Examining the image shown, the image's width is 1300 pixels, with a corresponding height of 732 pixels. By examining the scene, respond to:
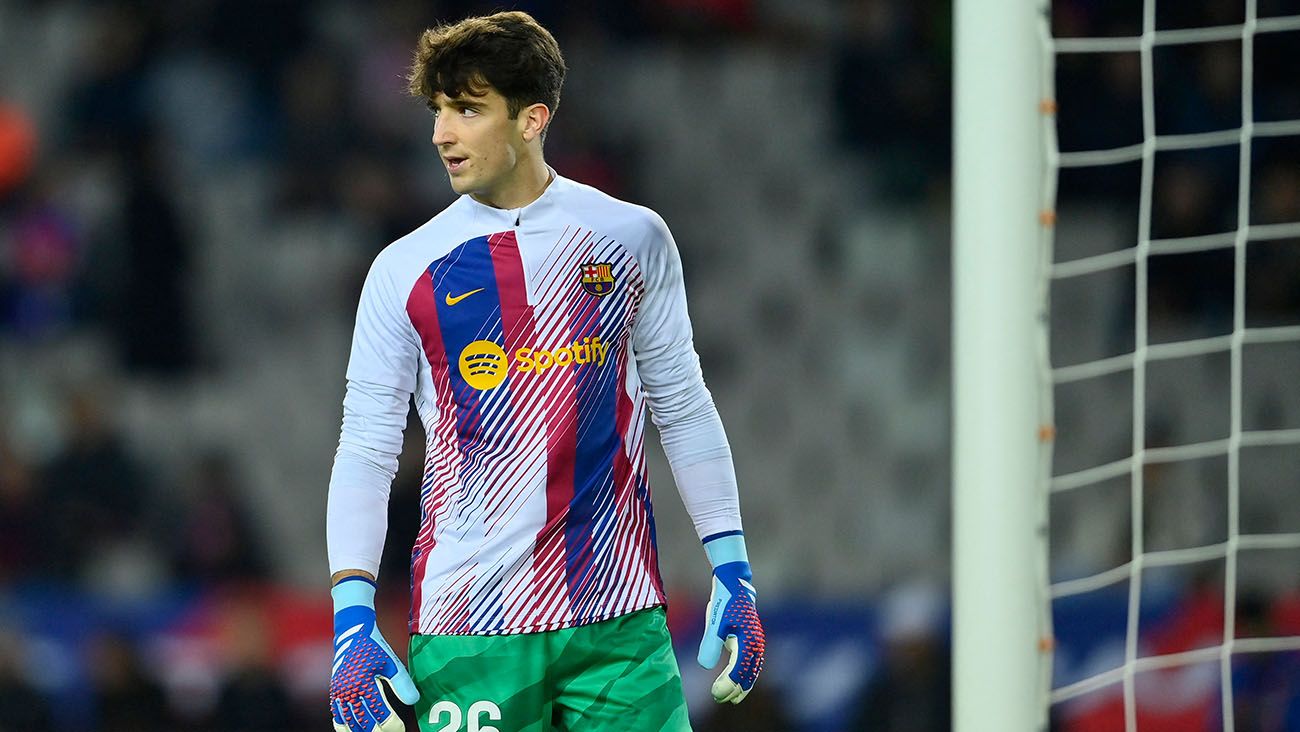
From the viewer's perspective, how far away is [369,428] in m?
2.48

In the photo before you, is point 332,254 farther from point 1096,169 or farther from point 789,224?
point 1096,169

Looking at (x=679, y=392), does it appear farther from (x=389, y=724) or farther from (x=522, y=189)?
(x=389, y=724)

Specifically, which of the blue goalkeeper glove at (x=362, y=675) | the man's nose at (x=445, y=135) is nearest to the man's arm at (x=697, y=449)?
the man's nose at (x=445, y=135)

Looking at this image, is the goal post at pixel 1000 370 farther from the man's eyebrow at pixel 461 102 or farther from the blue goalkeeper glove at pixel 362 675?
the blue goalkeeper glove at pixel 362 675

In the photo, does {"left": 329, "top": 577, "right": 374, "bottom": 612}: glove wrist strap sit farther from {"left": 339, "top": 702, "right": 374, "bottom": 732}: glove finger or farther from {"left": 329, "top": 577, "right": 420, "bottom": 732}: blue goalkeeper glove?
{"left": 339, "top": 702, "right": 374, "bottom": 732}: glove finger

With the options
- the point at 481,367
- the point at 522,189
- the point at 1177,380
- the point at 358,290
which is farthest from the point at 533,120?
the point at 1177,380

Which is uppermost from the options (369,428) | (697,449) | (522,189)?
(522,189)

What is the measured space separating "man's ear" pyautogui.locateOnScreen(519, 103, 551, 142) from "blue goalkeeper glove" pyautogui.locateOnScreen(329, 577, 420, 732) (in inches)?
27.1

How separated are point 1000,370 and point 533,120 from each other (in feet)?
2.57

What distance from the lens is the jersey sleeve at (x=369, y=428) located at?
2.47 meters

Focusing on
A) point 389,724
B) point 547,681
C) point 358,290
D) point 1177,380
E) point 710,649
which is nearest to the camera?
point 389,724

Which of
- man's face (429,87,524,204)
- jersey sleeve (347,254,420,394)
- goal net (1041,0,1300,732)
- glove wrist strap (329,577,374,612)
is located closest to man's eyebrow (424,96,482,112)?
man's face (429,87,524,204)

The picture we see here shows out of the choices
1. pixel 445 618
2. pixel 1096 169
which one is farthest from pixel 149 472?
pixel 445 618

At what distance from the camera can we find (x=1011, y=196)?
2.60 meters
